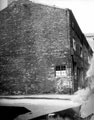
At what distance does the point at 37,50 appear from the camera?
5762 mm

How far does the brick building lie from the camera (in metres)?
5.52

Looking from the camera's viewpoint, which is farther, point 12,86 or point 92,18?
point 12,86

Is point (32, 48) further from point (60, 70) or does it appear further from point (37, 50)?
point (60, 70)

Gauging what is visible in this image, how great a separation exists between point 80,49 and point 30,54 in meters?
1.75

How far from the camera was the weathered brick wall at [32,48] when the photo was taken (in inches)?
219

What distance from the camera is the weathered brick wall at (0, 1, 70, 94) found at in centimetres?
555

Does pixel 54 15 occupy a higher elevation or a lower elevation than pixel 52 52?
higher

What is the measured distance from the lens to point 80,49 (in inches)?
267

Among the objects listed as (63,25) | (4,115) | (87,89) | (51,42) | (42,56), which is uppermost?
(63,25)

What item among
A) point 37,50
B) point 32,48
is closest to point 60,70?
point 37,50

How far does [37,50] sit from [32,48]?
0.14 metres

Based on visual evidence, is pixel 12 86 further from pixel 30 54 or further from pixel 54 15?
pixel 54 15

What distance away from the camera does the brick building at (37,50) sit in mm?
5516

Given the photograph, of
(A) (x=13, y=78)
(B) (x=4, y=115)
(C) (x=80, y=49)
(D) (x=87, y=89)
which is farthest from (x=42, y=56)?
(D) (x=87, y=89)
